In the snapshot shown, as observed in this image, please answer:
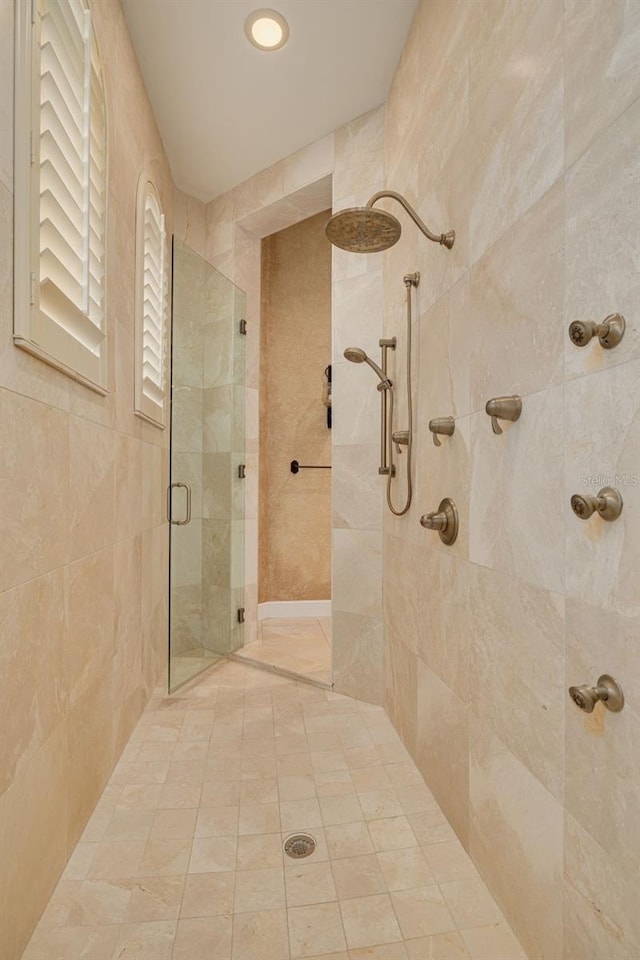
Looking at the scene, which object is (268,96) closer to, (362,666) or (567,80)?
(567,80)

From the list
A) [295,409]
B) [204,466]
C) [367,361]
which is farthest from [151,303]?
[295,409]

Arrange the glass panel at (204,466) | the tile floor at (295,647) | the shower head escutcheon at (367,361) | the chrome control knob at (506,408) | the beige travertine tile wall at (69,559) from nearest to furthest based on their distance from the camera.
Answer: the beige travertine tile wall at (69,559), the chrome control knob at (506,408), the shower head escutcheon at (367,361), the glass panel at (204,466), the tile floor at (295,647)

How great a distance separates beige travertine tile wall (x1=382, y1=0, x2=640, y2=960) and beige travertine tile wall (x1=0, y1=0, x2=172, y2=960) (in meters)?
1.07

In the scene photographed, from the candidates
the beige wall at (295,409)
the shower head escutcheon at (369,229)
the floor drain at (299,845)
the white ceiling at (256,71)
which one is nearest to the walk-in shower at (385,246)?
the shower head escutcheon at (369,229)

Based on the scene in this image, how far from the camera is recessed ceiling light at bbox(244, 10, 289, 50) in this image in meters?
2.01

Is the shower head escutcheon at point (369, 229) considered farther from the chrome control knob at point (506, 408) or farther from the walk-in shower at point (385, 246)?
the chrome control knob at point (506, 408)

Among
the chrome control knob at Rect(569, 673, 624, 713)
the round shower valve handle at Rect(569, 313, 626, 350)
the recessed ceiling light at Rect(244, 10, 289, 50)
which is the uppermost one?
the recessed ceiling light at Rect(244, 10, 289, 50)

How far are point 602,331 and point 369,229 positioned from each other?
3.37 feet

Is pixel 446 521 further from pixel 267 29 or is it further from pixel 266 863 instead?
pixel 267 29

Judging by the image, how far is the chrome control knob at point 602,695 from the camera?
2.77 feet

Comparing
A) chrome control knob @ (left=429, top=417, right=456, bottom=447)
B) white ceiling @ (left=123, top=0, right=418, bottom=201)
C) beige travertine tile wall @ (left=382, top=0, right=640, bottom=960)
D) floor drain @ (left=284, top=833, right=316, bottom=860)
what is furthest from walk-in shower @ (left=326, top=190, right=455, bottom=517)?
floor drain @ (left=284, top=833, right=316, bottom=860)

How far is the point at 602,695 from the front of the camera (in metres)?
0.86

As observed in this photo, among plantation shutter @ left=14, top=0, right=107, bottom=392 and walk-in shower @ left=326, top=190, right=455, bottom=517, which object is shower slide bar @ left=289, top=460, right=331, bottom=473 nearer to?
walk-in shower @ left=326, top=190, right=455, bottom=517

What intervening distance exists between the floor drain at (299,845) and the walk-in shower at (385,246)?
1.11 meters
